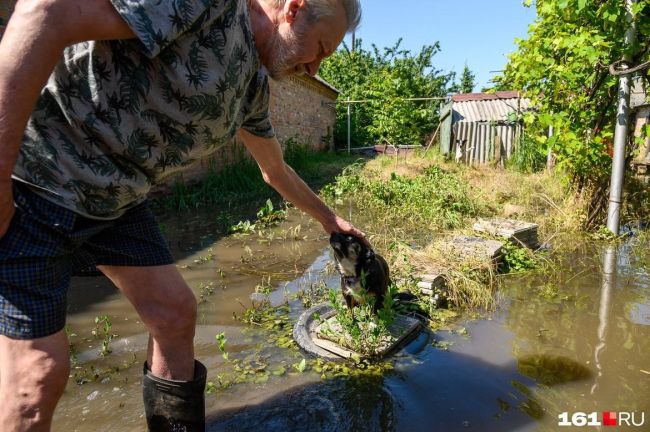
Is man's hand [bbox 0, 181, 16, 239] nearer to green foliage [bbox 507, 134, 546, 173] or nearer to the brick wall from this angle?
the brick wall

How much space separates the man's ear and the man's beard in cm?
3

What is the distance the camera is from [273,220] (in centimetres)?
609

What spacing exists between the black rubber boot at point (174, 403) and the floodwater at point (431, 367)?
1.13ft

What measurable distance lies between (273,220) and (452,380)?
3946mm

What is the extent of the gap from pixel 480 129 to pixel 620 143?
775 cm

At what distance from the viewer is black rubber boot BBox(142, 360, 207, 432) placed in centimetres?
173

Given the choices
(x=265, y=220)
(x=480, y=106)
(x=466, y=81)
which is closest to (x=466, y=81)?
(x=466, y=81)

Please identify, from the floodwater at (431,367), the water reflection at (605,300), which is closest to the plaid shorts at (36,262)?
the floodwater at (431,367)

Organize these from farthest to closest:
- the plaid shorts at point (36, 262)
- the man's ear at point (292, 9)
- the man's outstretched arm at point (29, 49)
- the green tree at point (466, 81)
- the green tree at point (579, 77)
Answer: the green tree at point (466, 81), the green tree at point (579, 77), the man's ear at point (292, 9), the plaid shorts at point (36, 262), the man's outstretched arm at point (29, 49)

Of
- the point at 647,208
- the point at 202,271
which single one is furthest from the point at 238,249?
the point at 647,208

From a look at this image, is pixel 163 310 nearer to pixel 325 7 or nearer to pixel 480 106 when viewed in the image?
pixel 325 7

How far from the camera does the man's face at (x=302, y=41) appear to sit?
1440 mm

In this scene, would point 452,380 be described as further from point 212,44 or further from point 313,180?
point 313,180

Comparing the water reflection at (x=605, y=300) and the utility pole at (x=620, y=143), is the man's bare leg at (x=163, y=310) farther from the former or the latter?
the utility pole at (x=620, y=143)
